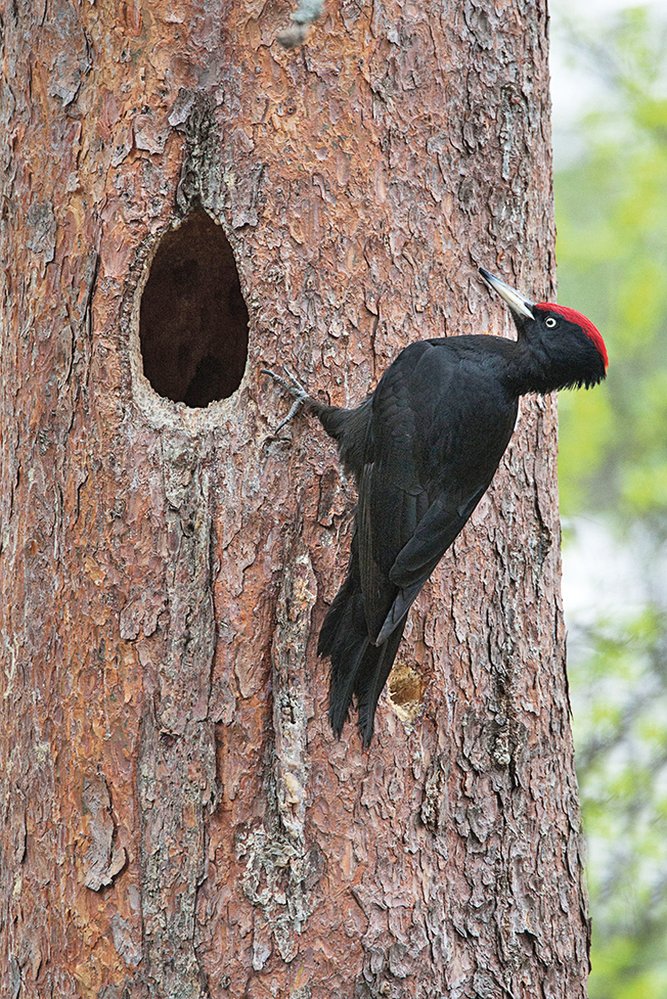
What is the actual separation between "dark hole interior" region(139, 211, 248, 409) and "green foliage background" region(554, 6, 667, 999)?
2.45 meters

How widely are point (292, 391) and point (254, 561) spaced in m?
0.39

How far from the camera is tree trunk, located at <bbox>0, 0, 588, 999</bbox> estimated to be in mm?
2506

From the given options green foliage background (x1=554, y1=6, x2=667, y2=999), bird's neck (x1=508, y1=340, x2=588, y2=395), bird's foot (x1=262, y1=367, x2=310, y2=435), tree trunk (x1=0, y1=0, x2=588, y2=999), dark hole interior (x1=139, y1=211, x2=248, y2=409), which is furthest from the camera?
green foliage background (x1=554, y1=6, x2=667, y2=999)

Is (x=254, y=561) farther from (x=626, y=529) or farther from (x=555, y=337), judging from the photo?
(x=626, y=529)

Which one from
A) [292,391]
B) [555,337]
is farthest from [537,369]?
[292,391]

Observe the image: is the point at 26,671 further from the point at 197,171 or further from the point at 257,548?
the point at 197,171

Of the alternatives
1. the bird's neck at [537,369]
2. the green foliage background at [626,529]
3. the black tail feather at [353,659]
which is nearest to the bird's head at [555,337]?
the bird's neck at [537,369]

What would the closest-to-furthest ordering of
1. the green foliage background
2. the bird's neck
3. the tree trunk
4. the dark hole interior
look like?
1. the tree trunk
2. the bird's neck
3. the dark hole interior
4. the green foliage background

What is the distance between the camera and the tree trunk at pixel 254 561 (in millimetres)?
2506

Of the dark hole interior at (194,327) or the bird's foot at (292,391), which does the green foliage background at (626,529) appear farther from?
the bird's foot at (292,391)

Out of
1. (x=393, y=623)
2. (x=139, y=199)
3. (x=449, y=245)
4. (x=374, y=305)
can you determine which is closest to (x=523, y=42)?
(x=449, y=245)

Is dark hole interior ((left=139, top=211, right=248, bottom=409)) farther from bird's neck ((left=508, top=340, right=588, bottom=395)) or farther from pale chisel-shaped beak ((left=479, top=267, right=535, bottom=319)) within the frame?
bird's neck ((left=508, top=340, right=588, bottom=395))

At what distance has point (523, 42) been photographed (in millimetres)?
2941

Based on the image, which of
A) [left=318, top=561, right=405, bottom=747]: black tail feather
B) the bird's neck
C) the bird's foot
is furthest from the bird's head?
→ [left=318, top=561, right=405, bottom=747]: black tail feather
